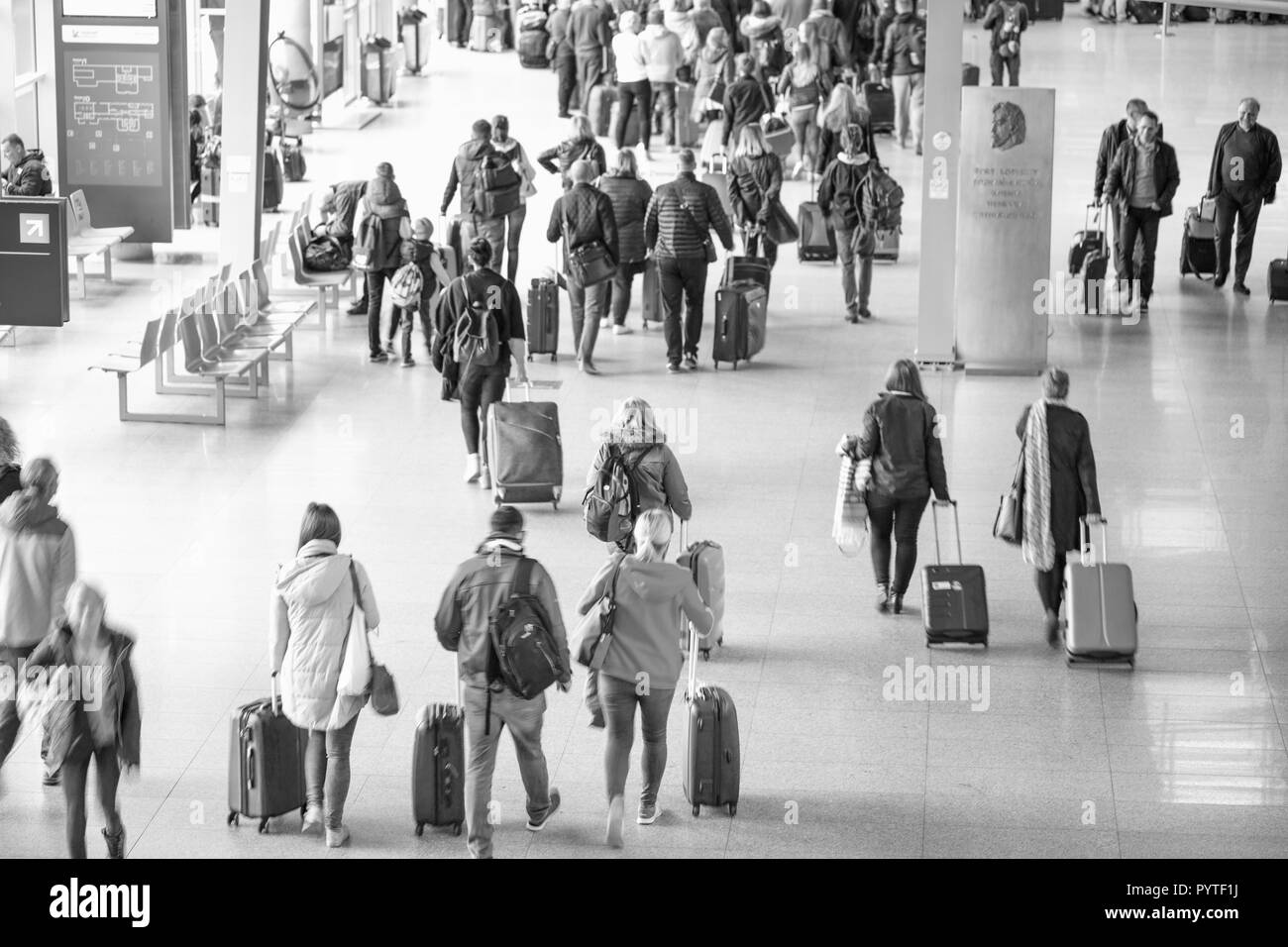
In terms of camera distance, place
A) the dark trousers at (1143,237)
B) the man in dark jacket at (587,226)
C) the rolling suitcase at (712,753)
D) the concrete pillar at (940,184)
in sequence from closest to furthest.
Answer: the rolling suitcase at (712,753) < the concrete pillar at (940,184) < the man in dark jacket at (587,226) < the dark trousers at (1143,237)

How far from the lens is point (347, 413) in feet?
50.7

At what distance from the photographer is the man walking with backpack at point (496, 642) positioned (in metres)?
8.15

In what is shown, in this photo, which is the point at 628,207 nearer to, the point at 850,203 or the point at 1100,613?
the point at 850,203

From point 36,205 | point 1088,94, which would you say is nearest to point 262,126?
point 36,205

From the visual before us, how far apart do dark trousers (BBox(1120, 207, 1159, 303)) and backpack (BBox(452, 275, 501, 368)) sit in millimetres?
7913

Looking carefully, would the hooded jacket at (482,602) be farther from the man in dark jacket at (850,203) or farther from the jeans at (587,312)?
the man in dark jacket at (850,203)

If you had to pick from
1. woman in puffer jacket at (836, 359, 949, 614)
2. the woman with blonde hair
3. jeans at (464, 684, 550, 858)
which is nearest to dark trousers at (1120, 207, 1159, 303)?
woman in puffer jacket at (836, 359, 949, 614)

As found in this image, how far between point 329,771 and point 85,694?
113cm

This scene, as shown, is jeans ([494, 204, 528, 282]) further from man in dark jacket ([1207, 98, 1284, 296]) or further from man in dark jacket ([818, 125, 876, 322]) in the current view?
man in dark jacket ([1207, 98, 1284, 296])

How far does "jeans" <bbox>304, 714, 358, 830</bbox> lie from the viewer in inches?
333

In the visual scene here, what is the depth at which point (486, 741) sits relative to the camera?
27.4ft

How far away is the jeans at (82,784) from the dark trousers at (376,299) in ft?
29.4

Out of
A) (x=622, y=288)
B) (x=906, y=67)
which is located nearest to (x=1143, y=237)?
(x=622, y=288)

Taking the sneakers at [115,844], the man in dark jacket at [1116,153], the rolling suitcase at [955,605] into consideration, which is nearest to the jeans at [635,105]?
the man in dark jacket at [1116,153]
